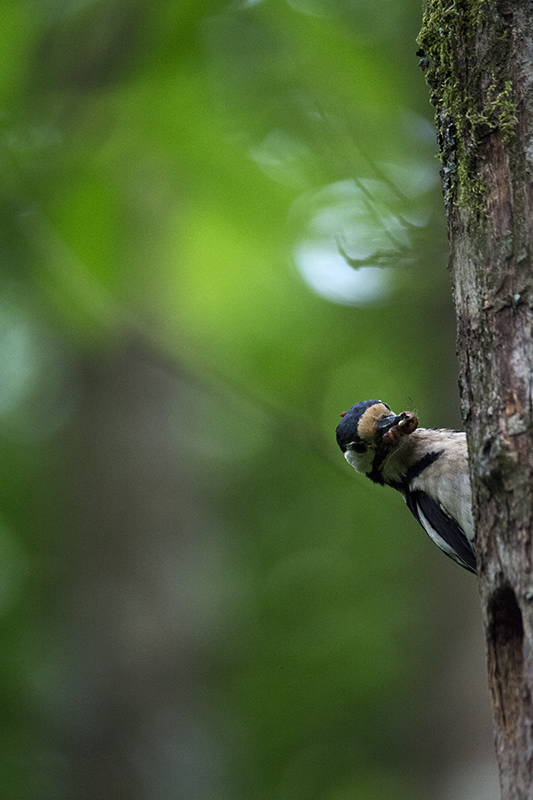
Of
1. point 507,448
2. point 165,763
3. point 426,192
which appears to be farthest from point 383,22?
point 165,763

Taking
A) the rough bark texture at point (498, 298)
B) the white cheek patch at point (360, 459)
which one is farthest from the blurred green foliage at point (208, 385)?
the rough bark texture at point (498, 298)

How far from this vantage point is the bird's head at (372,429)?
10.7ft

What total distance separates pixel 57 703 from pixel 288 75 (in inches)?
149

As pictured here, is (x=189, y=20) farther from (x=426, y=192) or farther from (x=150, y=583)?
(x=150, y=583)

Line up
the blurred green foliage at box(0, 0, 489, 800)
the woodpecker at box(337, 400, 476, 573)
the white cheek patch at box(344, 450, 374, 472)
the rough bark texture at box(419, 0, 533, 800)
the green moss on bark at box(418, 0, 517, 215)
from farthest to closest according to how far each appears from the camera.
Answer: the white cheek patch at box(344, 450, 374, 472) < the blurred green foliage at box(0, 0, 489, 800) < the woodpecker at box(337, 400, 476, 573) < the green moss on bark at box(418, 0, 517, 215) < the rough bark texture at box(419, 0, 533, 800)

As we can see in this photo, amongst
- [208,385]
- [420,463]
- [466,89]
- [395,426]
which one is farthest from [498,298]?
[208,385]

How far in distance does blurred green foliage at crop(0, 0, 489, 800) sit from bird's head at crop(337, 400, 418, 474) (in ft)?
1.48

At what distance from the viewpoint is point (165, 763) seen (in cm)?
480

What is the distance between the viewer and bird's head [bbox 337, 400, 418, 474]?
328 cm

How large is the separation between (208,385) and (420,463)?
129 cm

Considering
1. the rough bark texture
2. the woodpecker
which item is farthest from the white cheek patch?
the rough bark texture

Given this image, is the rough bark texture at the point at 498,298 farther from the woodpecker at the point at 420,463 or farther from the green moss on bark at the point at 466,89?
the woodpecker at the point at 420,463

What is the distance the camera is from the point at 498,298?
1.67 meters

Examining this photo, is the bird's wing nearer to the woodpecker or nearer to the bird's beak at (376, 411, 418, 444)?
the woodpecker
